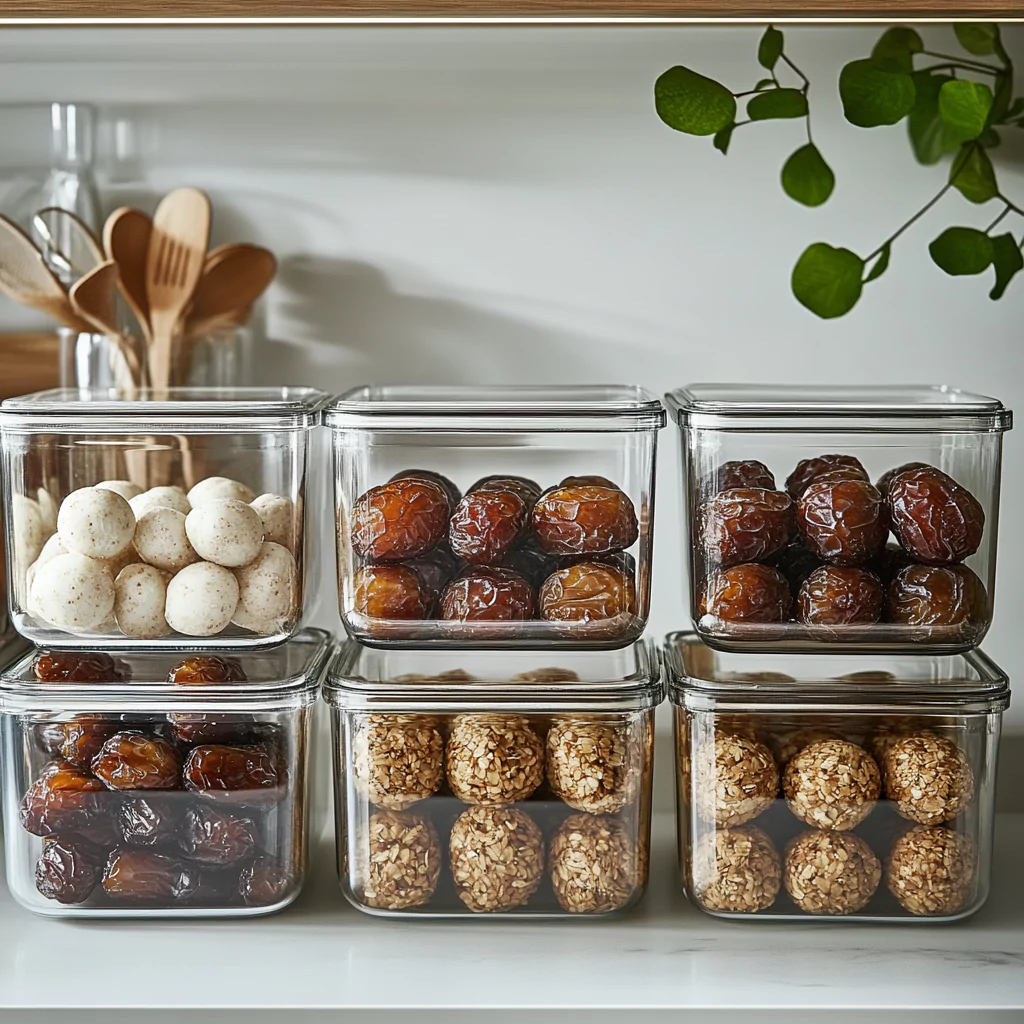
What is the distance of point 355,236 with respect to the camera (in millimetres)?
1052

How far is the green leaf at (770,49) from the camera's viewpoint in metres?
0.96

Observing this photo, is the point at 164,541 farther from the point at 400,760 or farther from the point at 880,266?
the point at 880,266

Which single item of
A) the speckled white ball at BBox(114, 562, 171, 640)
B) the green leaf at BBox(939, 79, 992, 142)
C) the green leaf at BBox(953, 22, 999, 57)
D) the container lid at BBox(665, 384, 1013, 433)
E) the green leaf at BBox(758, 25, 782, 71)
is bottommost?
the speckled white ball at BBox(114, 562, 171, 640)

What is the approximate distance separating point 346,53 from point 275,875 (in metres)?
0.69

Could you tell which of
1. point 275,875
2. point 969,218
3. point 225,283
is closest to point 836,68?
point 969,218

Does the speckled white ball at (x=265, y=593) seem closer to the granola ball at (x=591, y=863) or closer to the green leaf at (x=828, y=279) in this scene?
the granola ball at (x=591, y=863)

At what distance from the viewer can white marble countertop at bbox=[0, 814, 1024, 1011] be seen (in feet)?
2.38

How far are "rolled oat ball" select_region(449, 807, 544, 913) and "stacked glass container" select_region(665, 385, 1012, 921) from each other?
12 centimetres

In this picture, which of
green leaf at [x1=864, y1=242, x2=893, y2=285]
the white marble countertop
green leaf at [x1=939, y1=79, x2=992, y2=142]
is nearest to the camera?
the white marble countertop

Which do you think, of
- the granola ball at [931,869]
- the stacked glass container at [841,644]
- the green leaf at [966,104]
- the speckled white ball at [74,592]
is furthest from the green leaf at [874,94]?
the speckled white ball at [74,592]

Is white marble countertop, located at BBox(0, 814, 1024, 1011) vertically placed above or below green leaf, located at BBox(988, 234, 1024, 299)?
below

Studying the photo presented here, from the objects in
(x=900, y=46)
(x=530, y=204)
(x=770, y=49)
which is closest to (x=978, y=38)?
(x=900, y=46)

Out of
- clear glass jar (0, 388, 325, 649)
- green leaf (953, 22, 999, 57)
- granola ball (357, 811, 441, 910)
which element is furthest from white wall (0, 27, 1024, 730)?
granola ball (357, 811, 441, 910)

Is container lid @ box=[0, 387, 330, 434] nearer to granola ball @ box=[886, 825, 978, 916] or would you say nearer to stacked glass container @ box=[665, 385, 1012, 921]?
stacked glass container @ box=[665, 385, 1012, 921]
